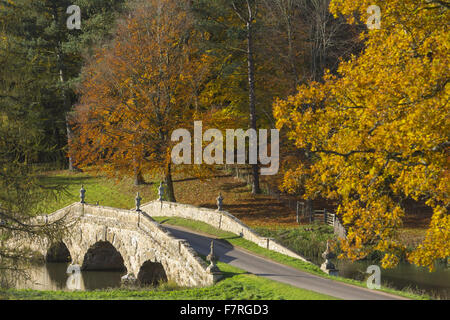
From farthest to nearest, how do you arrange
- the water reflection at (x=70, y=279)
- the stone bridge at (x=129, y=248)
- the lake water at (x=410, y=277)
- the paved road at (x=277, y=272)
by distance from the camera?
1. the water reflection at (x=70, y=279)
2. the lake water at (x=410, y=277)
3. the stone bridge at (x=129, y=248)
4. the paved road at (x=277, y=272)

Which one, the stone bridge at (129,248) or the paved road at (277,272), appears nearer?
the paved road at (277,272)

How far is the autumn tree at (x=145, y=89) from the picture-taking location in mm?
37156

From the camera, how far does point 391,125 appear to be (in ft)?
53.6

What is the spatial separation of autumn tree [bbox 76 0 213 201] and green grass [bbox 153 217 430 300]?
560cm

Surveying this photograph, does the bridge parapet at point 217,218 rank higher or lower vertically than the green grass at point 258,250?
higher

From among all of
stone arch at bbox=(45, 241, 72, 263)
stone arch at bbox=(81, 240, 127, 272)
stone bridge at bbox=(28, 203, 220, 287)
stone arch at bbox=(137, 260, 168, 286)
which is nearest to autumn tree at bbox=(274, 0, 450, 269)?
stone bridge at bbox=(28, 203, 220, 287)

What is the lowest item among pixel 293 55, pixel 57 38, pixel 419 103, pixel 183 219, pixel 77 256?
pixel 77 256

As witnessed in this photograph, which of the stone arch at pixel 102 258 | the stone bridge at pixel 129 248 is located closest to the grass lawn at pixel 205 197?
the stone bridge at pixel 129 248

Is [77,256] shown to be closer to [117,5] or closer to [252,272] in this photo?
[252,272]

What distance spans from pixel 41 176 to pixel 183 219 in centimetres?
1229

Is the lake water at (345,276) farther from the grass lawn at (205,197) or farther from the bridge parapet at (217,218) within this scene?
the bridge parapet at (217,218)

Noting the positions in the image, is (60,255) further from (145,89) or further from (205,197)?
(145,89)
